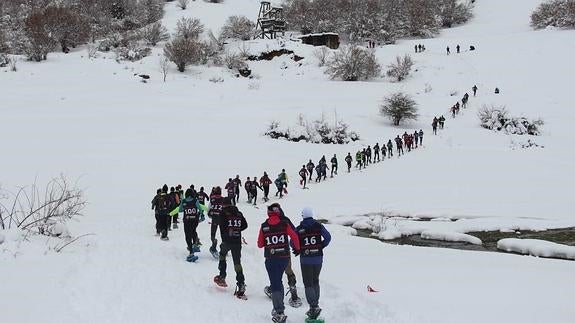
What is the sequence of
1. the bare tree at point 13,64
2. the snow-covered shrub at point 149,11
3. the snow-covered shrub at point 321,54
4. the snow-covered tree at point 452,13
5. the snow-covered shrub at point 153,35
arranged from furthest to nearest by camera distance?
the snow-covered tree at point 452,13, the snow-covered shrub at point 149,11, the snow-covered shrub at point 153,35, the snow-covered shrub at point 321,54, the bare tree at point 13,64

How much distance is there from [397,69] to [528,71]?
1214cm

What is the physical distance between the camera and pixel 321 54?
182 feet

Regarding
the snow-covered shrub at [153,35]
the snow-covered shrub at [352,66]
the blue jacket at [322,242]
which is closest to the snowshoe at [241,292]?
the blue jacket at [322,242]

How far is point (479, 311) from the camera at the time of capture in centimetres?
692

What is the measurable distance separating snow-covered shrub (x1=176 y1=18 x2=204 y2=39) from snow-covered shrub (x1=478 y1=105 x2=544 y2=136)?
38.4 metres

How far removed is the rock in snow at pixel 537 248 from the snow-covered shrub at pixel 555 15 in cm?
5827

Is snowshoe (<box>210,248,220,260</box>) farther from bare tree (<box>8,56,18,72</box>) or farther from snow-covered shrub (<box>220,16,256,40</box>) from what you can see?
snow-covered shrub (<box>220,16,256,40</box>)

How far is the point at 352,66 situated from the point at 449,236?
123 ft

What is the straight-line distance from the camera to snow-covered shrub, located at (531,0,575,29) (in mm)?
59016

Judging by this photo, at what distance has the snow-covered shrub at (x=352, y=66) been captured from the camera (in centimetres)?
4869

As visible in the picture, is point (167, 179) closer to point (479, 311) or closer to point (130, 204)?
point (130, 204)

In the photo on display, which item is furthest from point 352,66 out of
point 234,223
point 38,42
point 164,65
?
point 234,223

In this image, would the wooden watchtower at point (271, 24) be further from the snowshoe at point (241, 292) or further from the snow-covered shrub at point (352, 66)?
the snowshoe at point (241, 292)

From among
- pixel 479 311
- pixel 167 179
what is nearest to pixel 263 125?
pixel 167 179
